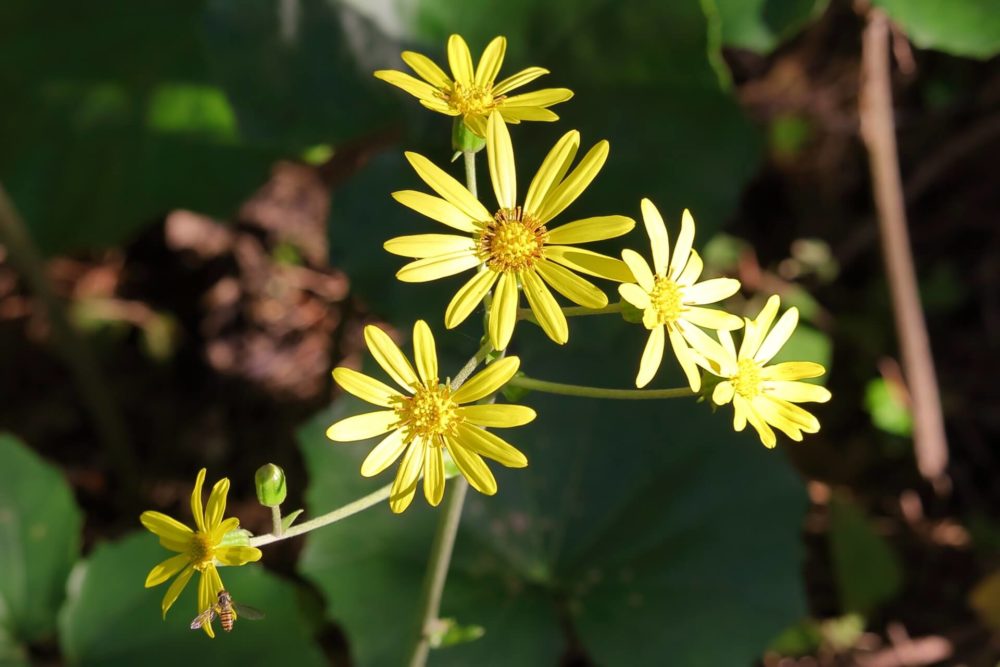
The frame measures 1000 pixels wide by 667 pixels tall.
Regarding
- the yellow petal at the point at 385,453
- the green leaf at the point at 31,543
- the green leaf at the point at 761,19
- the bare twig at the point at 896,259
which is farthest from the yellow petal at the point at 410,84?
the bare twig at the point at 896,259

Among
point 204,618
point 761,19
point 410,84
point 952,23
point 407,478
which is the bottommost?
point 204,618

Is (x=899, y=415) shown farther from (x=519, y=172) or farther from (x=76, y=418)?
(x=76, y=418)

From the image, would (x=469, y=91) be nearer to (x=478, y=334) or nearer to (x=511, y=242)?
(x=511, y=242)

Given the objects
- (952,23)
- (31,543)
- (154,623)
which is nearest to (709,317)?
(952,23)

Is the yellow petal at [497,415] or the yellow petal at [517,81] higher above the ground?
the yellow petal at [517,81]

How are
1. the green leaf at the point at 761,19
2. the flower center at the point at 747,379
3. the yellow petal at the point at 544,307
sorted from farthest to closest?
1. the green leaf at the point at 761,19
2. the flower center at the point at 747,379
3. the yellow petal at the point at 544,307

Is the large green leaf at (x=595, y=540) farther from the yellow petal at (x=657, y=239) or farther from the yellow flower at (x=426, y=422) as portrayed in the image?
the yellow flower at (x=426, y=422)

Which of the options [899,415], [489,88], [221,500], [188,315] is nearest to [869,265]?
[899,415]
